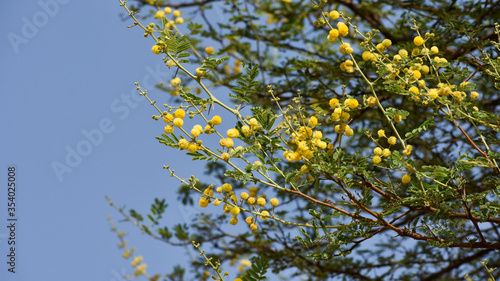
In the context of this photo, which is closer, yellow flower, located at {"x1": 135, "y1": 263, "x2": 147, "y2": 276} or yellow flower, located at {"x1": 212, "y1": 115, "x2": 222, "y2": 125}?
yellow flower, located at {"x1": 212, "y1": 115, "x2": 222, "y2": 125}

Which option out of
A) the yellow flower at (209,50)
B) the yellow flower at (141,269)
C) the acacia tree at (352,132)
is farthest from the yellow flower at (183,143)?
the yellow flower at (141,269)

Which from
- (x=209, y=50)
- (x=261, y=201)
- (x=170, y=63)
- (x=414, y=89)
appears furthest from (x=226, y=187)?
(x=209, y=50)

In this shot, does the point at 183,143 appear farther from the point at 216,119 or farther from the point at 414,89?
the point at 414,89

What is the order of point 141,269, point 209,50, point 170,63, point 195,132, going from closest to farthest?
point 195,132 → point 170,63 → point 209,50 → point 141,269

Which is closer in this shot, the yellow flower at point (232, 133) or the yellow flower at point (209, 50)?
the yellow flower at point (232, 133)

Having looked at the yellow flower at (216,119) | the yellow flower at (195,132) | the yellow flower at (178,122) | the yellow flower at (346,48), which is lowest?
the yellow flower at (195,132)

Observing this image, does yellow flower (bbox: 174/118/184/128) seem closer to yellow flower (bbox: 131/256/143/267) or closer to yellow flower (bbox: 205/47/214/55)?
yellow flower (bbox: 205/47/214/55)

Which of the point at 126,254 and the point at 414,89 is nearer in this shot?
the point at 414,89

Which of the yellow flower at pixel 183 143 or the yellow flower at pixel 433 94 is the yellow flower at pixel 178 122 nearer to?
the yellow flower at pixel 183 143

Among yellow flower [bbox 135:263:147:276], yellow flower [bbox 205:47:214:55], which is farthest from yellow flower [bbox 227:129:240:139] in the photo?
yellow flower [bbox 135:263:147:276]

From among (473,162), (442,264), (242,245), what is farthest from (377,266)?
(473,162)

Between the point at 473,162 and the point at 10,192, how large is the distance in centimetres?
316

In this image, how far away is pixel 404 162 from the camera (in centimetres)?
153

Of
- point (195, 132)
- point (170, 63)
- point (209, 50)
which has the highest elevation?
point (209, 50)
